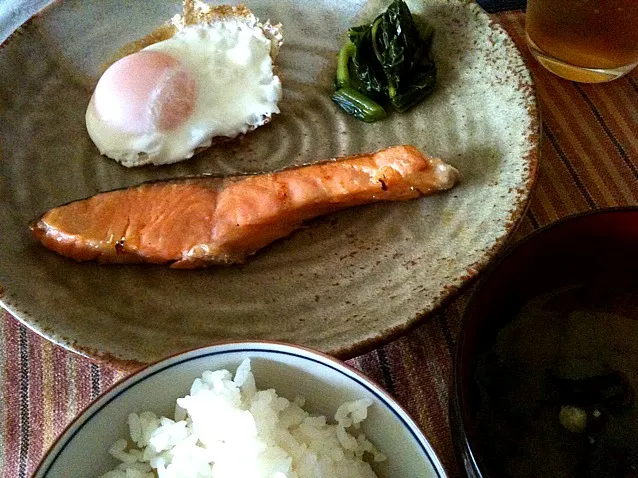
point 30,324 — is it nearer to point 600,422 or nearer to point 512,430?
point 512,430

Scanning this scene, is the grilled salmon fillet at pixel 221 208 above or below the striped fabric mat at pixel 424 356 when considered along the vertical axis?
above

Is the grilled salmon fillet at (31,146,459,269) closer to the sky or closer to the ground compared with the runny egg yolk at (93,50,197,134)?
closer to the ground

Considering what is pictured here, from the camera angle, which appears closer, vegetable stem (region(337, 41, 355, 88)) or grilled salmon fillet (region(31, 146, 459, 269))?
grilled salmon fillet (region(31, 146, 459, 269))

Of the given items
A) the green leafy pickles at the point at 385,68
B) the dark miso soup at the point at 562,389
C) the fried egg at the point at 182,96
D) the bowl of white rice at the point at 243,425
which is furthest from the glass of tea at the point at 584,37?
the bowl of white rice at the point at 243,425

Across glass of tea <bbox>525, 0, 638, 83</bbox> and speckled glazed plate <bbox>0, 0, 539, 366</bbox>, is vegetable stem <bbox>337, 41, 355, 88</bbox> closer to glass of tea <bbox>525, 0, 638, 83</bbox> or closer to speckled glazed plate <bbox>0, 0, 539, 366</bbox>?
speckled glazed plate <bbox>0, 0, 539, 366</bbox>

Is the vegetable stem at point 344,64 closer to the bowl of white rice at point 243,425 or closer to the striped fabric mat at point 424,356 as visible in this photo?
the striped fabric mat at point 424,356

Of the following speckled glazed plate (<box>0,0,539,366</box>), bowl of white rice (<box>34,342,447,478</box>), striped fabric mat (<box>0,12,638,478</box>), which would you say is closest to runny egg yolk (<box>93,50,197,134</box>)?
speckled glazed plate (<box>0,0,539,366</box>)

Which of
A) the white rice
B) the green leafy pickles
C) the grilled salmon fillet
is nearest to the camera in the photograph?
the white rice
